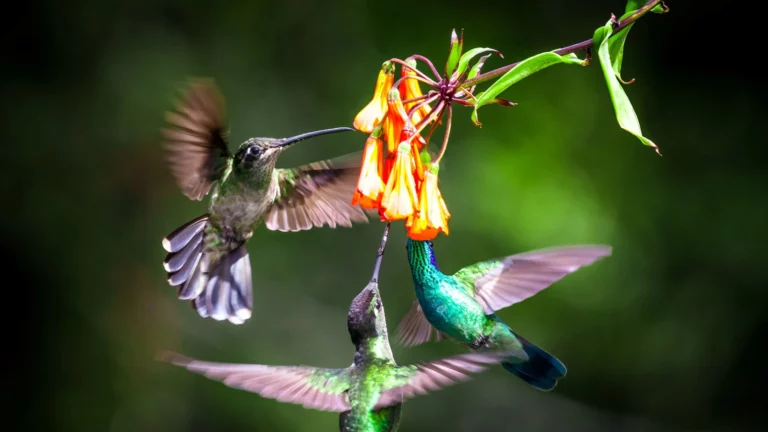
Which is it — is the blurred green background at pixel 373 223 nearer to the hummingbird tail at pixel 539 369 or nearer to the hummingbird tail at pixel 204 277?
the hummingbird tail at pixel 204 277

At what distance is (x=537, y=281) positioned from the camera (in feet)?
6.68

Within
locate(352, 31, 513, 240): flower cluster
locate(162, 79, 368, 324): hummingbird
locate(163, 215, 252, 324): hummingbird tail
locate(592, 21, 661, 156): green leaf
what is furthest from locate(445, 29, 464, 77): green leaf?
locate(163, 215, 252, 324): hummingbird tail

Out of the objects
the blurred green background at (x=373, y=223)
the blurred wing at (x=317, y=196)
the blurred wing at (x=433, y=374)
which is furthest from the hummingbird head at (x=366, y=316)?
the blurred green background at (x=373, y=223)

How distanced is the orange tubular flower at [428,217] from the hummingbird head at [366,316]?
21 cm

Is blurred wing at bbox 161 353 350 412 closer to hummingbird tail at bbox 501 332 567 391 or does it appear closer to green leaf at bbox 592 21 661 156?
hummingbird tail at bbox 501 332 567 391

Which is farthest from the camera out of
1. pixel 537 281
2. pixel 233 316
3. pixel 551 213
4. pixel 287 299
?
pixel 287 299

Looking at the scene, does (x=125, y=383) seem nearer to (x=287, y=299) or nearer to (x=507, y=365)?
(x=287, y=299)

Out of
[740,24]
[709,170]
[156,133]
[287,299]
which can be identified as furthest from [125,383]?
[740,24]

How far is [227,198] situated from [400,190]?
0.78 m

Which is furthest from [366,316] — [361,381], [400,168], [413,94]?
[413,94]

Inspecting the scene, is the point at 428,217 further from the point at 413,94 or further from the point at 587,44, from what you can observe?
the point at 587,44

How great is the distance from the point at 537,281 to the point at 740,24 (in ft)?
10.2

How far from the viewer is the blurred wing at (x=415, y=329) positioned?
228 centimetres

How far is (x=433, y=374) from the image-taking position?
1766 millimetres
